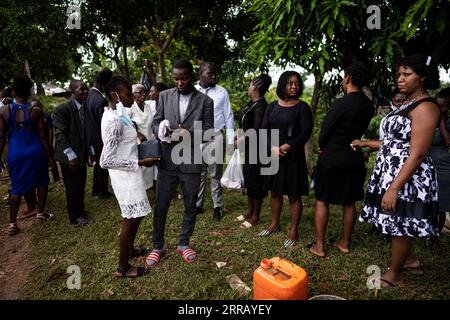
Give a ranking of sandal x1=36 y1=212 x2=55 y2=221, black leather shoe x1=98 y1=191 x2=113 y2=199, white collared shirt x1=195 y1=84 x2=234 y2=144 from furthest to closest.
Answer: black leather shoe x1=98 y1=191 x2=113 y2=199, sandal x1=36 y1=212 x2=55 y2=221, white collared shirt x1=195 y1=84 x2=234 y2=144

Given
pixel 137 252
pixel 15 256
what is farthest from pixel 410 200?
pixel 15 256

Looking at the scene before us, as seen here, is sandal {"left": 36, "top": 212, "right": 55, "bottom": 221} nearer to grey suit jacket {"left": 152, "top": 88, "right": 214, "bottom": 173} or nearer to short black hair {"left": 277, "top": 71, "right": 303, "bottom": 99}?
grey suit jacket {"left": 152, "top": 88, "right": 214, "bottom": 173}

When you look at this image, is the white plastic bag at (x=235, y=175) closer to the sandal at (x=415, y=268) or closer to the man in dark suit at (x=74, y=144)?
the man in dark suit at (x=74, y=144)

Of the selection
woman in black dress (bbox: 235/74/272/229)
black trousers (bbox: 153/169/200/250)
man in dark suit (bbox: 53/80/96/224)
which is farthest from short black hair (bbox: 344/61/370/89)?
man in dark suit (bbox: 53/80/96/224)

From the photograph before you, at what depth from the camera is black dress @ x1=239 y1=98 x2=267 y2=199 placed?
4070mm

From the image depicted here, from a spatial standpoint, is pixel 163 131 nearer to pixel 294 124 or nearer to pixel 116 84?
pixel 116 84

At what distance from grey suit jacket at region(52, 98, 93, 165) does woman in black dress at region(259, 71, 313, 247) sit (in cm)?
263

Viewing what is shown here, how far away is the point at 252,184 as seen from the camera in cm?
427

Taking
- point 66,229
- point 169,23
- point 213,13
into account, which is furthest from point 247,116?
point 169,23

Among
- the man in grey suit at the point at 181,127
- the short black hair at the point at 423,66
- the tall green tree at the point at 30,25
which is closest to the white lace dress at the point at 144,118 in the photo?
the man in grey suit at the point at 181,127

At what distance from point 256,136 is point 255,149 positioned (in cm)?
17

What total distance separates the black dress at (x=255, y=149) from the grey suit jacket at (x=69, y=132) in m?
2.29

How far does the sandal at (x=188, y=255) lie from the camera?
3449 millimetres
